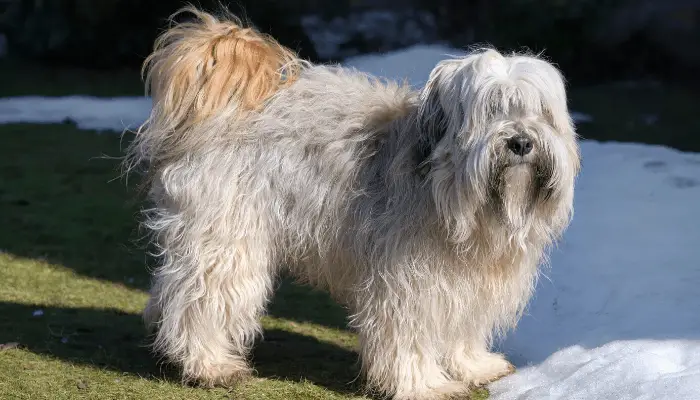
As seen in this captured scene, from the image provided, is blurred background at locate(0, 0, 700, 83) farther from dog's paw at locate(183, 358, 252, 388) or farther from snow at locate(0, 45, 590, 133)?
dog's paw at locate(183, 358, 252, 388)

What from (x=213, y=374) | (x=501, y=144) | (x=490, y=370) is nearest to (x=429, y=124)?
(x=501, y=144)

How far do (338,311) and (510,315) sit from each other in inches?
64.9

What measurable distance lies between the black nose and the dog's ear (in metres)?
0.34

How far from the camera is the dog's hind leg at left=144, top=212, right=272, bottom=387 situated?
174 inches

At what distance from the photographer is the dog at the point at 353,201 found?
3951 mm

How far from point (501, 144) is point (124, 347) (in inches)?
92.8

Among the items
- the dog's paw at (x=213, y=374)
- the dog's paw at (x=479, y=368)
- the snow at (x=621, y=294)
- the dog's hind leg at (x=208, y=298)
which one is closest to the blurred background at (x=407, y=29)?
the snow at (x=621, y=294)

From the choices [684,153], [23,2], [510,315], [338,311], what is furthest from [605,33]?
[23,2]

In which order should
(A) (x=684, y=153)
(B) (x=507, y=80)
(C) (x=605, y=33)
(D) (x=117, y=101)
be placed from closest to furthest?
(B) (x=507, y=80), (A) (x=684, y=153), (C) (x=605, y=33), (D) (x=117, y=101)

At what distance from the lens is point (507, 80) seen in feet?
12.8

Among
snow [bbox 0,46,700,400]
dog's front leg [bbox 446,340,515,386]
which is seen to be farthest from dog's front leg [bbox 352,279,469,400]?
snow [bbox 0,46,700,400]

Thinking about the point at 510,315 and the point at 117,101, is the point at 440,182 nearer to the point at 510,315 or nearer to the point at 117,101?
the point at 510,315

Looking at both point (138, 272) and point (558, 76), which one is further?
point (138, 272)

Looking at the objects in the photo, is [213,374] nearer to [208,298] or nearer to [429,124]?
[208,298]
